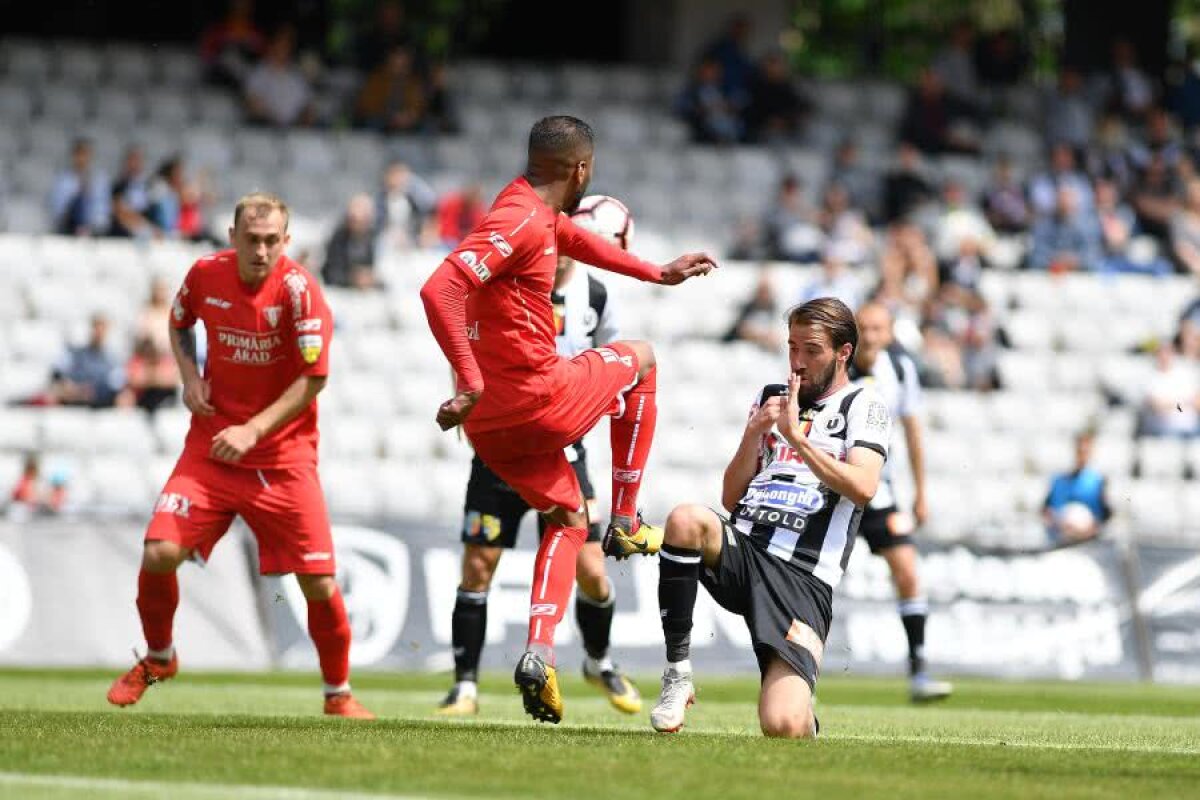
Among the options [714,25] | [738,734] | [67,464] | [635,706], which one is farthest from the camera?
[714,25]

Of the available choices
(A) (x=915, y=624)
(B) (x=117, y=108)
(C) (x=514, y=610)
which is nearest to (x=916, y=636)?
(A) (x=915, y=624)

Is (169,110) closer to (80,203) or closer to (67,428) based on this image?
(80,203)

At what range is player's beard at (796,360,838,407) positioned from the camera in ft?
27.7

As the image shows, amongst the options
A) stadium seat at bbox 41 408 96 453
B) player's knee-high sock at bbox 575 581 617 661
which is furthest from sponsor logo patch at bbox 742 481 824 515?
stadium seat at bbox 41 408 96 453

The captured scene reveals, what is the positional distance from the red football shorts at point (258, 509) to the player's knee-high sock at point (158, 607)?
7.4 inches

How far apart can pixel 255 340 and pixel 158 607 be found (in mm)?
1276

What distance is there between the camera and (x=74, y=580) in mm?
14469

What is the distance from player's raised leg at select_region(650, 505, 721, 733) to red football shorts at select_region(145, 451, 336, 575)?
5.77ft

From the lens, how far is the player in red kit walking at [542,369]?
7961 millimetres

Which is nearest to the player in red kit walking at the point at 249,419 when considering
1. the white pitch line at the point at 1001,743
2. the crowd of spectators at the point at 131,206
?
the white pitch line at the point at 1001,743

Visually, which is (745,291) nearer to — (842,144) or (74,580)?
(842,144)

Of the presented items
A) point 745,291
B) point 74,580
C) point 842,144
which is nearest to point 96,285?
point 74,580

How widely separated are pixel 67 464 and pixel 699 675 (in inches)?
206

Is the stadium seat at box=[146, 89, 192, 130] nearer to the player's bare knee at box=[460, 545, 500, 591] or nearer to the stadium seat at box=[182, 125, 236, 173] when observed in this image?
the stadium seat at box=[182, 125, 236, 173]
